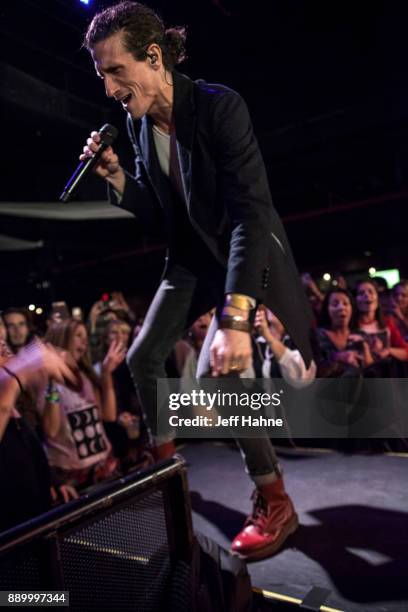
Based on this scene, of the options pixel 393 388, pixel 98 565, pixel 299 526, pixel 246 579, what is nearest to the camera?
pixel 98 565

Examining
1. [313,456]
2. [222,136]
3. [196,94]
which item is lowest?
[313,456]

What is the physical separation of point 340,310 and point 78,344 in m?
1.82

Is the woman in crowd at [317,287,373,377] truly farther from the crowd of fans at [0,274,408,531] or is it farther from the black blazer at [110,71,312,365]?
Result: the black blazer at [110,71,312,365]

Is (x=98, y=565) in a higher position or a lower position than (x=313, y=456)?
higher

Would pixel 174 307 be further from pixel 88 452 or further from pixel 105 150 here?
pixel 88 452

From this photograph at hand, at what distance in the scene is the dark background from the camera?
119 inches

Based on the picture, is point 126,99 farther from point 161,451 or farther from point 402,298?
point 402,298

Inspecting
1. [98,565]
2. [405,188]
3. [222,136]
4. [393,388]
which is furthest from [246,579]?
[405,188]

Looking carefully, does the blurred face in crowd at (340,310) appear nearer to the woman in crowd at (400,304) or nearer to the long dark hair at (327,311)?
the long dark hair at (327,311)

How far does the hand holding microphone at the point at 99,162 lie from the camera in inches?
53.5

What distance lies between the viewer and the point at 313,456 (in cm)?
258

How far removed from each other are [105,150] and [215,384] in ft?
2.90

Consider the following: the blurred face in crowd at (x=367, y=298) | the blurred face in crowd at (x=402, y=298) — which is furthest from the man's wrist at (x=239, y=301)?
the blurred face in crowd at (x=402, y=298)

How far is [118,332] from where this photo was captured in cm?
357
